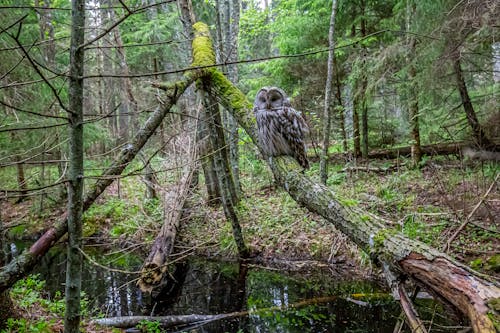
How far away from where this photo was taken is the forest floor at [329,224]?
5.40 meters

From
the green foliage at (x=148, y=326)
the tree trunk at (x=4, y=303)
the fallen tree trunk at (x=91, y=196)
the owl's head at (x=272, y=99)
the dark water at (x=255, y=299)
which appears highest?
the owl's head at (x=272, y=99)

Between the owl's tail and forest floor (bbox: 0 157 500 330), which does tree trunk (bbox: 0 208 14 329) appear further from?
the owl's tail

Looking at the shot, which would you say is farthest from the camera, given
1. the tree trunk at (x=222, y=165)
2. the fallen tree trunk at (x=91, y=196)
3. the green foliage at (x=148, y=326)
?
the tree trunk at (x=222, y=165)

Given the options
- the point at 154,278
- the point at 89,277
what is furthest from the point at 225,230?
the point at 89,277

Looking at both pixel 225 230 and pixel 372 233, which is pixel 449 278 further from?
pixel 225 230

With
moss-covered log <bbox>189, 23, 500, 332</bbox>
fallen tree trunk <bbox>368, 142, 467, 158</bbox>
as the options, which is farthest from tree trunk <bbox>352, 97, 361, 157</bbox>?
moss-covered log <bbox>189, 23, 500, 332</bbox>

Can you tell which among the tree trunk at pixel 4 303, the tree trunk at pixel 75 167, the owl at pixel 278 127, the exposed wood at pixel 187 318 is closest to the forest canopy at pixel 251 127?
the tree trunk at pixel 75 167

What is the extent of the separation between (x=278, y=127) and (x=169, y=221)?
4636 mm

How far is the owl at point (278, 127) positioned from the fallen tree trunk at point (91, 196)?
3.35 ft

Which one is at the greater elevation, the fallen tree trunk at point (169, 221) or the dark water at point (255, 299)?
the fallen tree trunk at point (169, 221)

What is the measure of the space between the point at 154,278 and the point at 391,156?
7.27 metres

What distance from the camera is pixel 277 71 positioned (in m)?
10.1

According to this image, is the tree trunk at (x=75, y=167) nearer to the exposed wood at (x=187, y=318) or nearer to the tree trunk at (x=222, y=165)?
the exposed wood at (x=187, y=318)

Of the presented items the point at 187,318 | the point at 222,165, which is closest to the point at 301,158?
the point at 222,165
